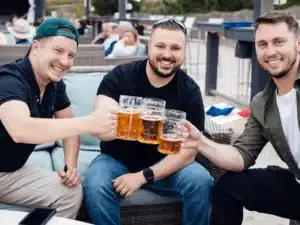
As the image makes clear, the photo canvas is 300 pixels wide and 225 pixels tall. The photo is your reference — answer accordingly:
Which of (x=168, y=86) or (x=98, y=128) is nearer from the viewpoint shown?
(x=98, y=128)

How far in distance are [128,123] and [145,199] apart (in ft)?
2.03

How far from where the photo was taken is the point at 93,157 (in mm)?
3100

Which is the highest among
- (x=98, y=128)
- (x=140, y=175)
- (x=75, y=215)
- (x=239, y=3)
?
(x=239, y=3)

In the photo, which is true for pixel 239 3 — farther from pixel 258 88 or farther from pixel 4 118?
pixel 4 118

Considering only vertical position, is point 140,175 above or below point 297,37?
below

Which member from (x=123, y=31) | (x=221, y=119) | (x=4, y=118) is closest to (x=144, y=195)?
(x=4, y=118)

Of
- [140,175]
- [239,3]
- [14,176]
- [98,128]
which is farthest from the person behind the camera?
[239,3]

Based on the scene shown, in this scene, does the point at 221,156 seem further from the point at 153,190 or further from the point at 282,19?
the point at 282,19

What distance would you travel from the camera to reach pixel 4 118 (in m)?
2.11

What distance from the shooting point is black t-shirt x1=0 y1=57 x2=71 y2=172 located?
7.08 ft

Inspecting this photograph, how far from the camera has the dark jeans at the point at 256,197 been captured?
2453mm

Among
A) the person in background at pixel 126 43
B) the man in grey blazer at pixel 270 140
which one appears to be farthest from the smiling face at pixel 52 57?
the person in background at pixel 126 43

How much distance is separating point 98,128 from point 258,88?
4452 millimetres

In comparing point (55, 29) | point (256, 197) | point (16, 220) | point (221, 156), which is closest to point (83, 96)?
point (55, 29)
